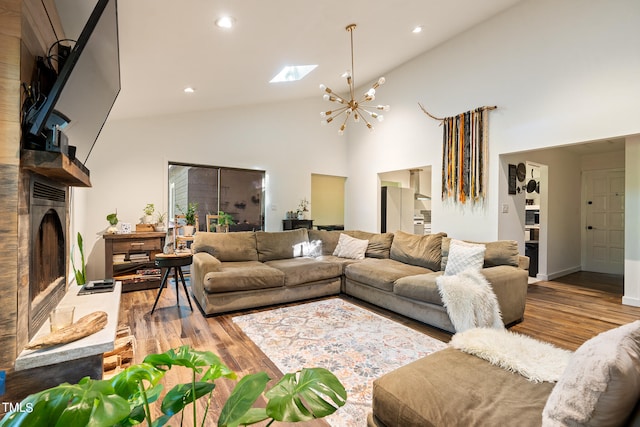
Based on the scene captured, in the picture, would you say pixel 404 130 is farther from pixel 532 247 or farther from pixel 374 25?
pixel 532 247

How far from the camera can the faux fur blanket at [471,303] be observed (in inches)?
101

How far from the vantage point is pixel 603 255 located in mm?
5824

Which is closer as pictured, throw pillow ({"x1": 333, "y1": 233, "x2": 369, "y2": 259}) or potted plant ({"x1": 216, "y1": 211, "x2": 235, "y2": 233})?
throw pillow ({"x1": 333, "y1": 233, "x2": 369, "y2": 259})

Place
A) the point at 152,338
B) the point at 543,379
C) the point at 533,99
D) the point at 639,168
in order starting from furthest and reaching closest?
the point at 533,99 → the point at 639,168 → the point at 152,338 → the point at 543,379

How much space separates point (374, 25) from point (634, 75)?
117 inches

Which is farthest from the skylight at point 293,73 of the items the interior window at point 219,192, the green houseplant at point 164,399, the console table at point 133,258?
the green houseplant at point 164,399

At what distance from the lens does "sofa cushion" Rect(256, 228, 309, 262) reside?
14.0 feet

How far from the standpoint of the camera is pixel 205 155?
5.38m

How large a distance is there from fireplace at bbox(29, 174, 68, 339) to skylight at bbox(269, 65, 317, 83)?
3347 millimetres

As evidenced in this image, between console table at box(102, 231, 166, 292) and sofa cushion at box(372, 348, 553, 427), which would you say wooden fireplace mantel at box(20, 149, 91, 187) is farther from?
console table at box(102, 231, 166, 292)

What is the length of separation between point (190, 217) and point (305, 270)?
2.65 m

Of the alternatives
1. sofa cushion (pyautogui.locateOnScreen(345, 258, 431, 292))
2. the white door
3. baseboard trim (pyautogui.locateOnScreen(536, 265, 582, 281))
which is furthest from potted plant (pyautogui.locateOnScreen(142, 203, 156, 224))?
the white door

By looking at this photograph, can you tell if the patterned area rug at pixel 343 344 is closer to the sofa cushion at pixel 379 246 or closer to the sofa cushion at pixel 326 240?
the sofa cushion at pixel 379 246

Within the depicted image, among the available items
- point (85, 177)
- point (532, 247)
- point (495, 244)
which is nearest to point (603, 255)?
point (532, 247)
